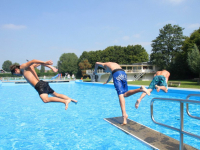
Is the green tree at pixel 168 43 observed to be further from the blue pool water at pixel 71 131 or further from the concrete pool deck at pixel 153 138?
the concrete pool deck at pixel 153 138

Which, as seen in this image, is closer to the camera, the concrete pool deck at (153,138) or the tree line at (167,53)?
the concrete pool deck at (153,138)

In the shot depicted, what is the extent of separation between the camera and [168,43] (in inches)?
1699

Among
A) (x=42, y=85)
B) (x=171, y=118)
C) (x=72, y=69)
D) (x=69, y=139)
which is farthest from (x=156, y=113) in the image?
(x=72, y=69)

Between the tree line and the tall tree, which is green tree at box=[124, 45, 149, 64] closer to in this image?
the tree line

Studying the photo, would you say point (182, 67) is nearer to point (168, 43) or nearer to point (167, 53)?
point (167, 53)

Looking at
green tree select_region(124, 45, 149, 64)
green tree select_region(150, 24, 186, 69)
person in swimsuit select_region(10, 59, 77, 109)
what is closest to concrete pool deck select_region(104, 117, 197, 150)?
person in swimsuit select_region(10, 59, 77, 109)

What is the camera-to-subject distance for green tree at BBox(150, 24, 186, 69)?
140ft

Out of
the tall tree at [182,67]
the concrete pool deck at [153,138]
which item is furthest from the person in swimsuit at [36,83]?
the tall tree at [182,67]

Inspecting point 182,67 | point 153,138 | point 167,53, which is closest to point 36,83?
point 153,138

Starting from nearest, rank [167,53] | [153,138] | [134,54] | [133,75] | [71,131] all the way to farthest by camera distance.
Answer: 1. [153,138]
2. [71,131]
3. [133,75]
4. [167,53]
5. [134,54]

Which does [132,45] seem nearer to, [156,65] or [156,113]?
[156,65]

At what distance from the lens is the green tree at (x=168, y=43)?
140ft

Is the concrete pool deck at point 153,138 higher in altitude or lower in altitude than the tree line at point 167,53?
lower

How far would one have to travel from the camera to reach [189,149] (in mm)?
3445
